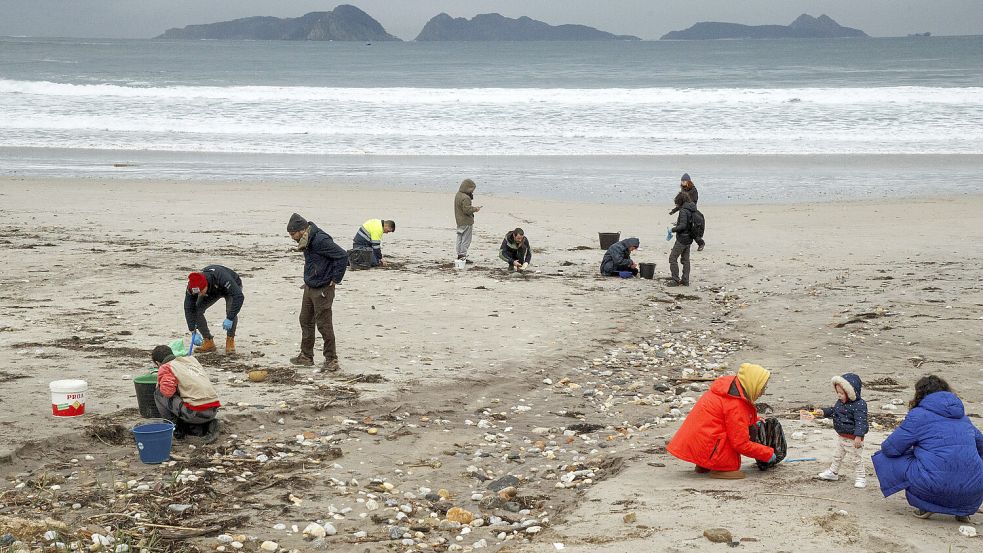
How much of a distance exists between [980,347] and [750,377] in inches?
228

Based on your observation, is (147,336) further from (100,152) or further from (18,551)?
(100,152)

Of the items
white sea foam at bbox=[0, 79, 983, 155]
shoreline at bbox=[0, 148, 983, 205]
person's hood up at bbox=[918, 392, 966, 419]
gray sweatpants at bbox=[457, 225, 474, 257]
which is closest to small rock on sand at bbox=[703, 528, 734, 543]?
person's hood up at bbox=[918, 392, 966, 419]

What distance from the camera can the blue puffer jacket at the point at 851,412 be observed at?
6.38 m

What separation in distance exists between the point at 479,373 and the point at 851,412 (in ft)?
14.9

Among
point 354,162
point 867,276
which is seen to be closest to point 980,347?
point 867,276

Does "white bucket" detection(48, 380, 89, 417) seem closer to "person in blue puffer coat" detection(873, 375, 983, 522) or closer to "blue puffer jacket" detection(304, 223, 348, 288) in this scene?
"blue puffer jacket" detection(304, 223, 348, 288)

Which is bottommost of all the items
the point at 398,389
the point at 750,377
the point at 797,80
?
the point at 398,389

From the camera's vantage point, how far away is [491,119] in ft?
143

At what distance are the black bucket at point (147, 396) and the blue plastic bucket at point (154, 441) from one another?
730mm

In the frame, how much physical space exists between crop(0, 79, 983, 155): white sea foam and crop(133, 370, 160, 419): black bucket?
2571 centimetres

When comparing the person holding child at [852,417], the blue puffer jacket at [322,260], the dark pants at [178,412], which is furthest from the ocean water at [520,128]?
the person holding child at [852,417]

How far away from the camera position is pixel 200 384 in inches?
306

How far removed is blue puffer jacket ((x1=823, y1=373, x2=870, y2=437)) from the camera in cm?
638

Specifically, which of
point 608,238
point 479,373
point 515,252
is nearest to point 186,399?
point 479,373
